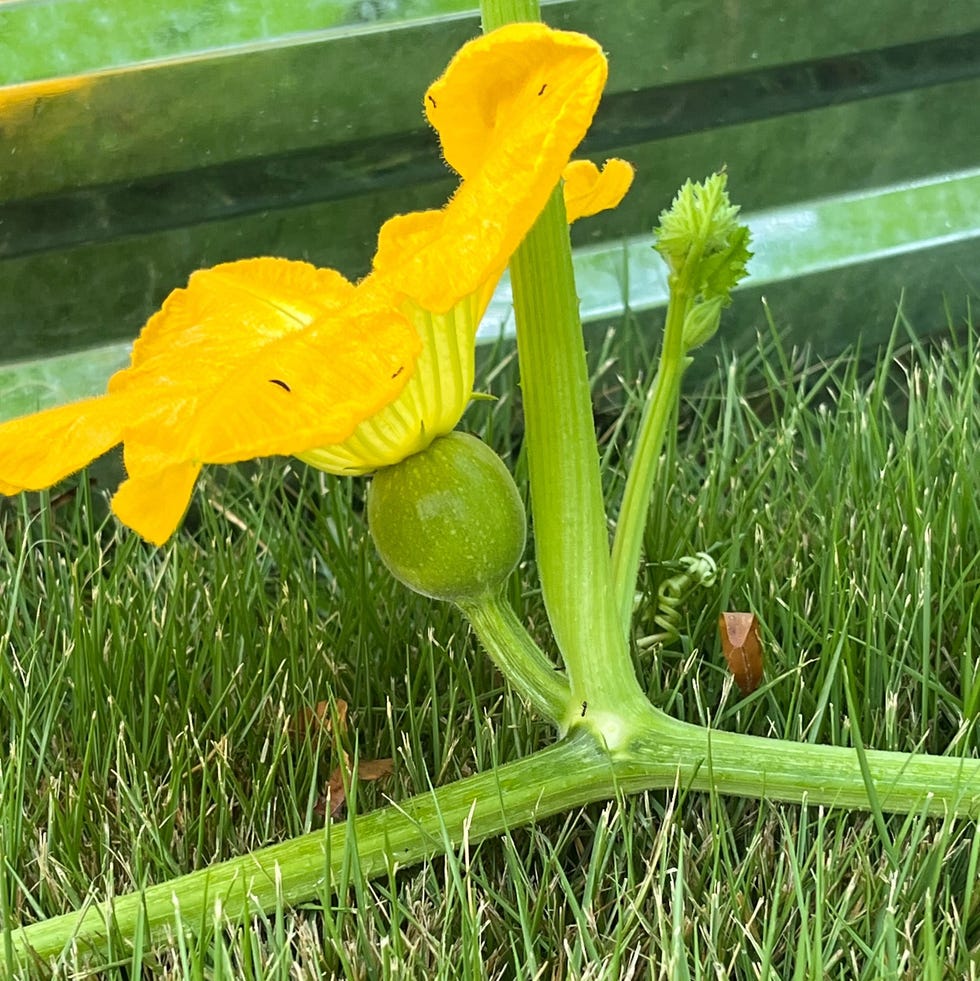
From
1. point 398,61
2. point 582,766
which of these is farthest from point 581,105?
point 398,61

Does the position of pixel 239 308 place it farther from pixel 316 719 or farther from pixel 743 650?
pixel 743 650

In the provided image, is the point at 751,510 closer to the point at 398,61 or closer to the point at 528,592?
the point at 528,592

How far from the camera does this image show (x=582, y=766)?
74 cm

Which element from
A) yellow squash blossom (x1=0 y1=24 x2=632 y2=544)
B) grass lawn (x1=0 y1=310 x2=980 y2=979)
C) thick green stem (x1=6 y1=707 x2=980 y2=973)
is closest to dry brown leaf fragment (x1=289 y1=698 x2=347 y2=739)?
grass lawn (x1=0 y1=310 x2=980 y2=979)

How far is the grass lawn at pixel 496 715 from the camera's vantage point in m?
0.70

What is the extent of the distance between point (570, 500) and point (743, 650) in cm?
27

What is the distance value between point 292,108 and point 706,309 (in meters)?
0.63

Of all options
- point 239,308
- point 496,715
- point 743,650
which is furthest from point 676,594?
point 239,308

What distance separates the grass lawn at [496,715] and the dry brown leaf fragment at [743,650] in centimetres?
2

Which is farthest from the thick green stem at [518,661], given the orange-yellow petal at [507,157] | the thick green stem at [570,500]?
the orange-yellow petal at [507,157]

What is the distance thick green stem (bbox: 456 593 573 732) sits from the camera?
75 centimetres

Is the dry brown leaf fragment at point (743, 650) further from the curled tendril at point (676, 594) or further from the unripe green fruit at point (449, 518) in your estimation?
the unripe green fruit at point (449, 518)

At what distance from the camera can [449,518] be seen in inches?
27.1

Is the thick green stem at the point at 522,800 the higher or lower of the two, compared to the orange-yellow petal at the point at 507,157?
lower
